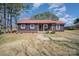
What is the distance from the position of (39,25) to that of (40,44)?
8.1 inches

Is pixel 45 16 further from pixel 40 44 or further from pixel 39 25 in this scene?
pixel 40 44

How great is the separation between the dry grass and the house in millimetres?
55

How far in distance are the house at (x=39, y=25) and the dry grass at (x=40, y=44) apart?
6 cm

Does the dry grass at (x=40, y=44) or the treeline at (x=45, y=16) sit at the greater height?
the treeline at (x=45, y=16)

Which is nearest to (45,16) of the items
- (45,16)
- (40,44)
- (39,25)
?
(45,16)

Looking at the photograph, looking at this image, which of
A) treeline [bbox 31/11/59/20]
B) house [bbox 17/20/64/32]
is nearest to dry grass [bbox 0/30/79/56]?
house [bbox 17/20/64/32]

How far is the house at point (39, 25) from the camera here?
7.96ft

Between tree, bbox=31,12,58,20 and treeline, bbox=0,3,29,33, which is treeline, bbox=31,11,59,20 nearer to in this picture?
tree, bbox=31,12,58,20

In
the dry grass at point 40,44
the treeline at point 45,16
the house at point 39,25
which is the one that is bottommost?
the dry grass at point 40,44

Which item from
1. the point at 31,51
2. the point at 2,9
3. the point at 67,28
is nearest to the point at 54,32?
the point at 67,28

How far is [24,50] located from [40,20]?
36 centimetres

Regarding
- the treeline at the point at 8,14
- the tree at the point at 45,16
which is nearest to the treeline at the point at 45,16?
the tree at the point at 45,16

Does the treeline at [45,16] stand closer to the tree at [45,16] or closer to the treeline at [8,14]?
the tree at [45,16]

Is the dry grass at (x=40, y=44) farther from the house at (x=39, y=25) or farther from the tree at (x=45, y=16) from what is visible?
the tree at (x=45, y=16)
